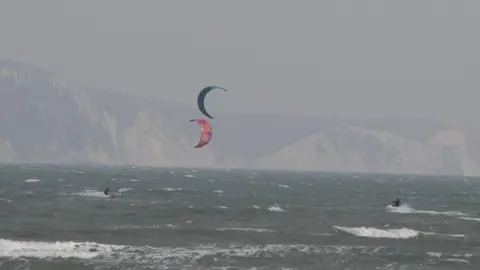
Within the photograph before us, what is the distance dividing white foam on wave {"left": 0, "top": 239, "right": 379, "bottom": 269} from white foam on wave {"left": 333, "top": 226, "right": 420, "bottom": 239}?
23.4 feet

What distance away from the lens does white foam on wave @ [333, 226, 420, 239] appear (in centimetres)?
5400

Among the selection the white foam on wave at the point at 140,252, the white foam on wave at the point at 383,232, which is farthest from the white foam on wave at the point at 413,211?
the white foam on wave at the point at 140,252

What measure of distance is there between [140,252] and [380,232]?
19778mm

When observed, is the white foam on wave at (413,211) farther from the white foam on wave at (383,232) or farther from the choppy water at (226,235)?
the white foam on wave at (383,232)

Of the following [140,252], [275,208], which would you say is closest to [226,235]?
[140,252]

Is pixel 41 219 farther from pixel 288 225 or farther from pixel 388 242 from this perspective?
pixel 388 242

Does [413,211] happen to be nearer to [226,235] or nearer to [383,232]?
[383,232]

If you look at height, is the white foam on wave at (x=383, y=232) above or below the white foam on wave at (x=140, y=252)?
above

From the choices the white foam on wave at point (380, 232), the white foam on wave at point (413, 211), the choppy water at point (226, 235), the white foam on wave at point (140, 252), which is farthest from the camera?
the white foam on wave at point (413, 211)

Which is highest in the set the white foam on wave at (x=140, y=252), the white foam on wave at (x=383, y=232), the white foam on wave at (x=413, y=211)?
the white foam on wave at (x=413, y=211)

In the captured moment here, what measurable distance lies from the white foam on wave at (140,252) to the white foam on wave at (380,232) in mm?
7145

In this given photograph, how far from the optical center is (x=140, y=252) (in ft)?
140

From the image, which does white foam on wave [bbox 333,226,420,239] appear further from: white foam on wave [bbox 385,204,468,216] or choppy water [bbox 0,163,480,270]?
white foam on wave [bbox 385,204,468,216]

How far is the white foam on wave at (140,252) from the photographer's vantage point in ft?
131
